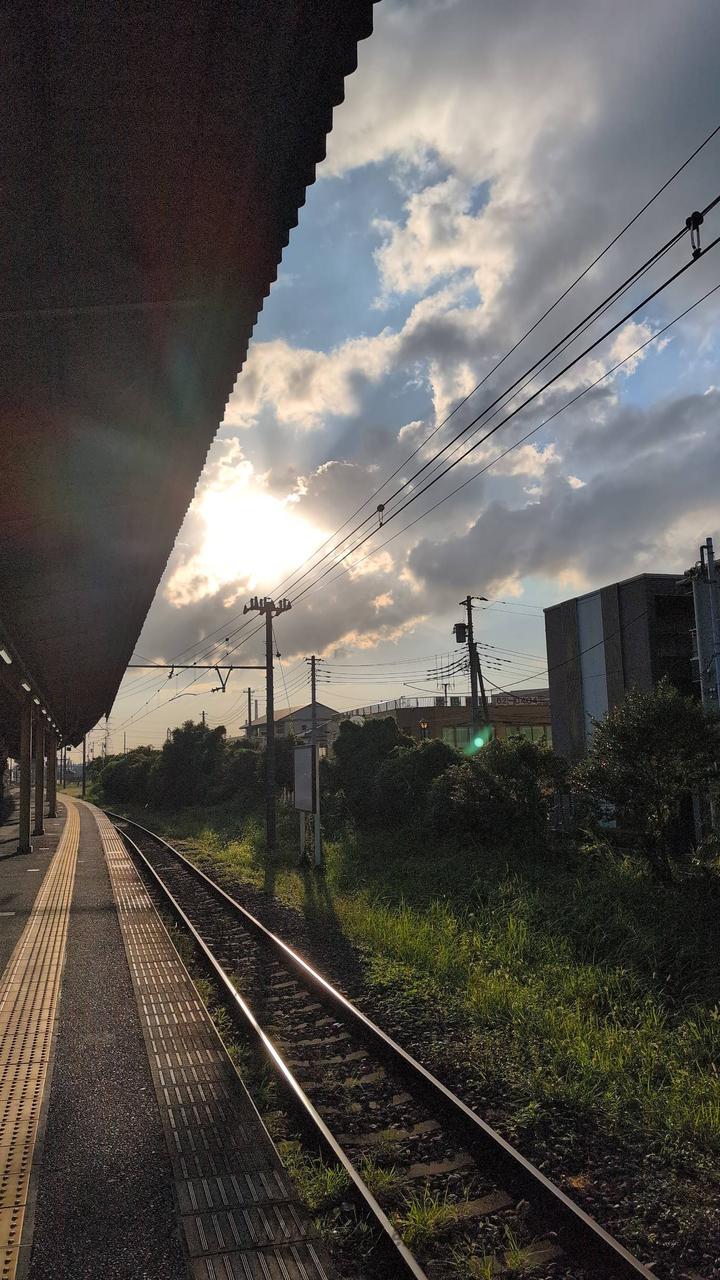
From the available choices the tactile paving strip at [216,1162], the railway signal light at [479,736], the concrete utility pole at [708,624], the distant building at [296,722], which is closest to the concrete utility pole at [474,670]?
the railway signal light at [479,736]

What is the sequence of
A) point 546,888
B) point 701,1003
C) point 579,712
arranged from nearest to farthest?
point 701,1003 → point 546,888 → point 579,712

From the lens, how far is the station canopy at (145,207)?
9.23ft

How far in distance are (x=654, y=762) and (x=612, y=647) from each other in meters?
21.5

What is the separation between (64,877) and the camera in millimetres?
16516

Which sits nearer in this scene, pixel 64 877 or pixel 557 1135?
pixel 557 1135

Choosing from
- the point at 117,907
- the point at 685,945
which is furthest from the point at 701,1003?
the point at 117,907

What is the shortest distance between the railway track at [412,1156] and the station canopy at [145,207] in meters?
5.06

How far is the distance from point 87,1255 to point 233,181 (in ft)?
17.0

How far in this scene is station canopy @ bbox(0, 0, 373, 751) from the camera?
9.23ft

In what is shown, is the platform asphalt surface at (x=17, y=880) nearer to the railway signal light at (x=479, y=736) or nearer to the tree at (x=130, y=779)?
the railway signal light at (x=479, y=736)

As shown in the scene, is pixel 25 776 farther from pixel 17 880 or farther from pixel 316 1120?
pixel 316 1120

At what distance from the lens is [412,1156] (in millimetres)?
4789

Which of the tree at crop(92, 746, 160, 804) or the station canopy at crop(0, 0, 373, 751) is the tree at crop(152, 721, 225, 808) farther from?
the station canopy at crop(0, 0, 373, 751)

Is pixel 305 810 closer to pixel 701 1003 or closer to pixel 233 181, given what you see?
A: pixel 701 1003
